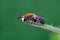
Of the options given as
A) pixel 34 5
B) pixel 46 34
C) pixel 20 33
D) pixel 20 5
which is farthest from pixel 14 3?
pixel 46 34

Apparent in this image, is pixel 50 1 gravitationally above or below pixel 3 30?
above

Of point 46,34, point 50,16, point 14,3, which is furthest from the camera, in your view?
point 14,3

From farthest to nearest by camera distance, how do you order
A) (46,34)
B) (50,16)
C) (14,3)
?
(14,3) → (50,16) → (46,34)

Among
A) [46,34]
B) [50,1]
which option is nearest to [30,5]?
[50,1]

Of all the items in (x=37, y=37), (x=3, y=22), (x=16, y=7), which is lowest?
(x=37, y=37)

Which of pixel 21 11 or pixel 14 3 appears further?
pixel 14 3

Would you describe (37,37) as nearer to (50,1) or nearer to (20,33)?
(20,33)
